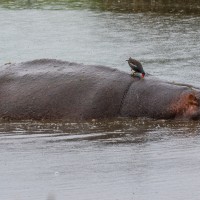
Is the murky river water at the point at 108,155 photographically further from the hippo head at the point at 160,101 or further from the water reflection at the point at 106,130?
the hippo head at the point at 160,101

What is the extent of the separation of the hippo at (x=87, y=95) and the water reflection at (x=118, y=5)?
18.0 meters

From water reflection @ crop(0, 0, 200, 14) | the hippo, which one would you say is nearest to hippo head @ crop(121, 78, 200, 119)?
the hippo

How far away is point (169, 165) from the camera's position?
797cm

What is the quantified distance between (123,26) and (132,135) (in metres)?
14.9

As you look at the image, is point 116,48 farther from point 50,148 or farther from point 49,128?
point 50,148

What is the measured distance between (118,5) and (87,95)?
2119 centimetres

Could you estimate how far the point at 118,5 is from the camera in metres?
31.2

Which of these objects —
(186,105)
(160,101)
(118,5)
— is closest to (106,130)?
(160,101)

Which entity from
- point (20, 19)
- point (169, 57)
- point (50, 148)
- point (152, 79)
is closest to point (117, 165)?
point (50, 148)

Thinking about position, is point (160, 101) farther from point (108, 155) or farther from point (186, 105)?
point (108, 155)

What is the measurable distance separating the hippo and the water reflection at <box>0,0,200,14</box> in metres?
18.0

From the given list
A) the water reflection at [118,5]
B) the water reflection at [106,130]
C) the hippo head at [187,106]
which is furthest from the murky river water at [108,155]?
the water reflection at [118,5]

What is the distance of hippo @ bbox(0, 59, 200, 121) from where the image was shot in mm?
10359

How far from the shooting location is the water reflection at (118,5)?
2927 centimetres
